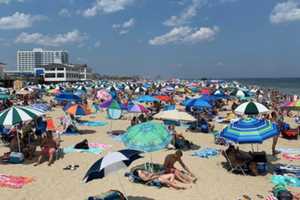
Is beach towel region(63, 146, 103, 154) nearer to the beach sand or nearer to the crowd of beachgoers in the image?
the crowd of beachgoers

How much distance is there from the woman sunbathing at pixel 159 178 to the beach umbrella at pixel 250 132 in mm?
1779

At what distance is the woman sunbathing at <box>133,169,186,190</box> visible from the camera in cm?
757

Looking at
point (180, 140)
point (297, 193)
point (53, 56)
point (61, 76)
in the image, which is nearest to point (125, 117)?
point (180, 140)

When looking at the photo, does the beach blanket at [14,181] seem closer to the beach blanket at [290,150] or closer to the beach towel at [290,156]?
the beach towel at [290,156]

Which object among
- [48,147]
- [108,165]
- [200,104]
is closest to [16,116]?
[48,147]

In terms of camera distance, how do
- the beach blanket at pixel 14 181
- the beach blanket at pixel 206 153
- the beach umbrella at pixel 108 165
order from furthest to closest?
the beach blanket at pixel 206 153, the beach blanket at pixel 14 181, the beach umbrella at pixel 108 165

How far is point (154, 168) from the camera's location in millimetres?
8688

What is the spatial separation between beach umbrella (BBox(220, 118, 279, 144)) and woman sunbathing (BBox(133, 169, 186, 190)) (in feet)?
5.84

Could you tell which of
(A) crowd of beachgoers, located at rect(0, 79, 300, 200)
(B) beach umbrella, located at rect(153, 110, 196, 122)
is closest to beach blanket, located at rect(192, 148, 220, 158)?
(A) crowd of beachgoers, located at rect(0, 79, 300, 200)

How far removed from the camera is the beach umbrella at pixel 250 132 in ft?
26.6

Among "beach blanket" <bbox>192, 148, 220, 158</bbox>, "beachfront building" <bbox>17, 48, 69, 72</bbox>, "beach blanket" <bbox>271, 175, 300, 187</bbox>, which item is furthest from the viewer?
"beachfront building" <bbox>17, 48, 69, 72</bbox>

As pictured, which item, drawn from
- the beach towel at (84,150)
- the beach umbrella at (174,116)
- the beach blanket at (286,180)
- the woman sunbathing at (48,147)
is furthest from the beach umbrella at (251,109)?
the woman sunbathing at (48,147)

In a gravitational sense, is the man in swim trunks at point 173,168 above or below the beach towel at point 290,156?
above

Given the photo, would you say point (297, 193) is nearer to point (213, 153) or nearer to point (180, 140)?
point (213, 153)
